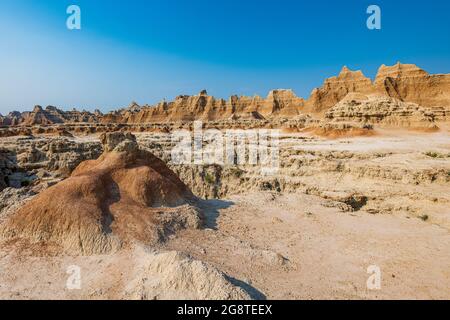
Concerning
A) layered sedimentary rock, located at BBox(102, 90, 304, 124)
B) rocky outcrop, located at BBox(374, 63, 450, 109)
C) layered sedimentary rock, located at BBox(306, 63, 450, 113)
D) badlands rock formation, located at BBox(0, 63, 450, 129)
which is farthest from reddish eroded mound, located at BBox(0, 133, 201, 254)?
layered sedimentary rock, located at BBox(102, 90, 304, 124)

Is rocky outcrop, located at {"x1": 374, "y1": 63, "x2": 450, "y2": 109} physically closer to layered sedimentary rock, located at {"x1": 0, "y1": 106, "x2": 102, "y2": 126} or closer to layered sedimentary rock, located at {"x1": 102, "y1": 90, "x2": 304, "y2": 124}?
layered sedimentary rock, located at {"x1": 102, "y1": 90, "x2": 304, "y2": 124}

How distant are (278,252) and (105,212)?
4.95 metres

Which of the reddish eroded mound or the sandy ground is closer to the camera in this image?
the sandy ground

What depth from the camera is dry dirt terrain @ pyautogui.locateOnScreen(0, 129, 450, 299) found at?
6.05 metres

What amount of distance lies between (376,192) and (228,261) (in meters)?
10.00

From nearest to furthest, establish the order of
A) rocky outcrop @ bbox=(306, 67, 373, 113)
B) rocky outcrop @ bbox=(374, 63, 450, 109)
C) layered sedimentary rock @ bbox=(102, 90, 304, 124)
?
rocky outcrop @ bbox=(374, 63, 450, 109) → rocky outcrop @ bbox=(306, 67, 373, 113) → layered sedimentary rock @ bbox=(102, 90, 304, 124)

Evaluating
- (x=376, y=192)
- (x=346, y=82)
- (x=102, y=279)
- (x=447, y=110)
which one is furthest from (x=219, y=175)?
(x=346, y=82)

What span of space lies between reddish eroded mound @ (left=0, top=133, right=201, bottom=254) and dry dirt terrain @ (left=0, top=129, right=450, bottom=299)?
114 millimetres

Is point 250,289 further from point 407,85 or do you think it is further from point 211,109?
point 211,109

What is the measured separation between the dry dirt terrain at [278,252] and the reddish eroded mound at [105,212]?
11 cm

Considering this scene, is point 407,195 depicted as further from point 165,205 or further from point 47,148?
point 47,148

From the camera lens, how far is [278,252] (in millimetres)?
8422

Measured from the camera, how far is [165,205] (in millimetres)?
10305

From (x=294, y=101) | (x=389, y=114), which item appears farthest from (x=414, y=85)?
(x=294, y=101)
